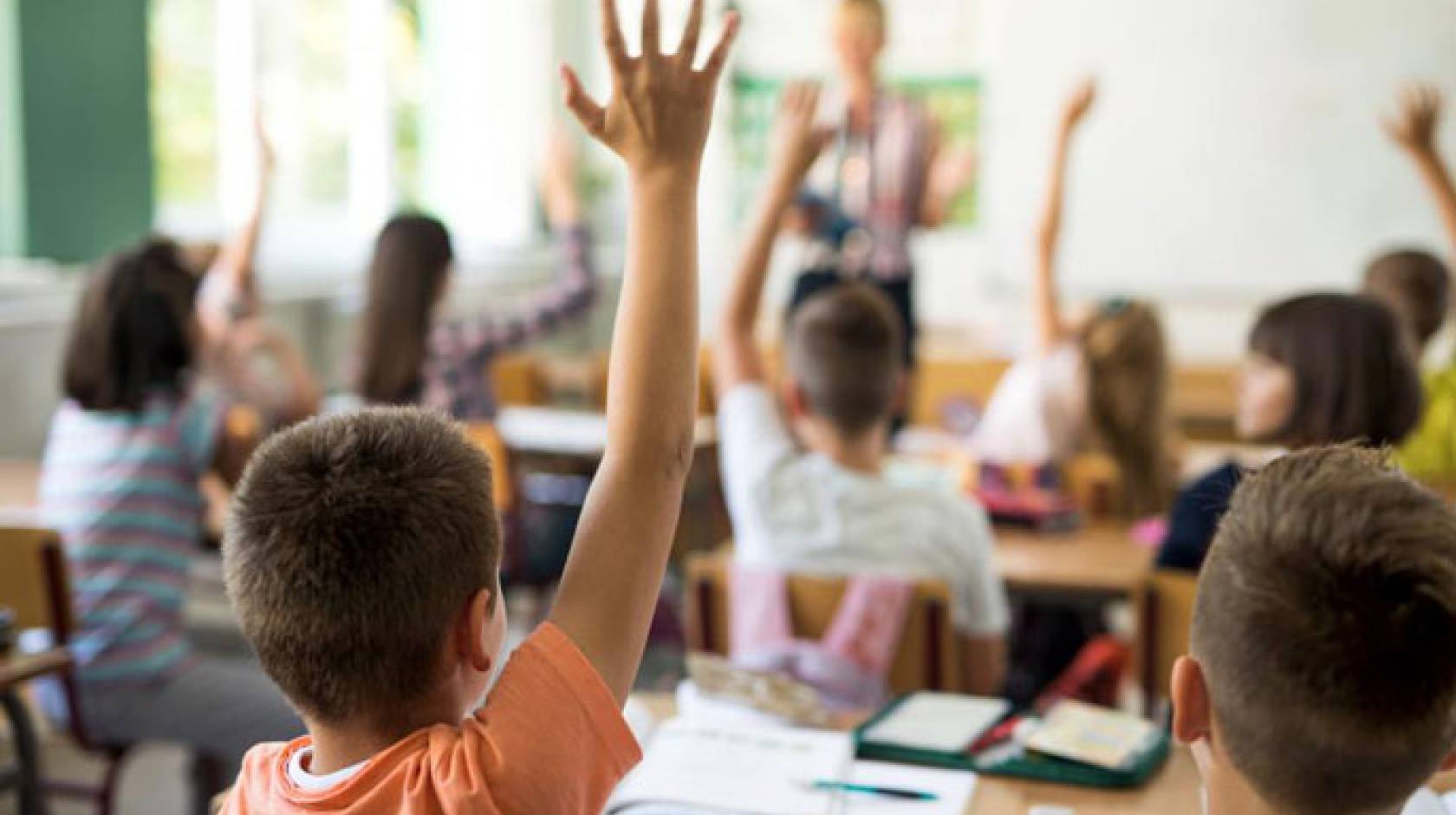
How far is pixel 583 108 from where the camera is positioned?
4.17ft

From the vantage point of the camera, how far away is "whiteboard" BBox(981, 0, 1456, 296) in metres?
6.25

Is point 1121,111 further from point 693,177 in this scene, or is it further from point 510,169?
point 693,177

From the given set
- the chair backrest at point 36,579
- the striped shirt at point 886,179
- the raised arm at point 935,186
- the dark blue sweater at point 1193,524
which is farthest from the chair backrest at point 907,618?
the raised arm at point 935,186

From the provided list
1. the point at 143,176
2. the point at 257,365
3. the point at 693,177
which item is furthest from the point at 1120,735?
the point at 143,176

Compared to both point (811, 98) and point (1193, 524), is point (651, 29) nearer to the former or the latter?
point (811, 98)

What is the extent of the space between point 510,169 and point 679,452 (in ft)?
22.4

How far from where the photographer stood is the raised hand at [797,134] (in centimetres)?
225

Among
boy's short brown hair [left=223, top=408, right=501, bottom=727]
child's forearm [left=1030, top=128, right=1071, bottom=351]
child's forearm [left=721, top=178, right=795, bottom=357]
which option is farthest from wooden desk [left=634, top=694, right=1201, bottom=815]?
child's forearm [left=1030, top=128, right=1071, bottom=351]

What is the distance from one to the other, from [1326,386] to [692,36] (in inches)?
65.7

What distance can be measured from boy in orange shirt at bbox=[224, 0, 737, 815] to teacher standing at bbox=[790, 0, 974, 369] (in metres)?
2.97

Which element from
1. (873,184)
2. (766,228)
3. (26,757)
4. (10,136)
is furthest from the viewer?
(873,184)

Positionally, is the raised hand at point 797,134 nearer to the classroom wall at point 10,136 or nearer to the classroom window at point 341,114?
the classroom window at point 341,114

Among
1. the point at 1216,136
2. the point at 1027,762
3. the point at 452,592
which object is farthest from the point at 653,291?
the point at 1216,136

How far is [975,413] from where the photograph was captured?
190 inches
